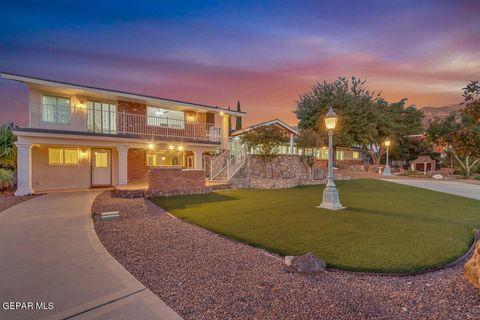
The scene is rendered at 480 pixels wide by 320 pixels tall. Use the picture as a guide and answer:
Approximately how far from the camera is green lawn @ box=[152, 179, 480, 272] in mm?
4285

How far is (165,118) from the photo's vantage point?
54.9 ft

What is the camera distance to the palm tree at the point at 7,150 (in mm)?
12984

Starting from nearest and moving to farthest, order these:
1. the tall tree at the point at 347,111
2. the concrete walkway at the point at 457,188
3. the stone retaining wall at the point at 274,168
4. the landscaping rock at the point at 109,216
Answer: the landscaping rock at the point at 109,216
the concrete walkway at the point at 457,188
the stone retaining wall at the point at 274,168
the tall tree at the point at 347,111

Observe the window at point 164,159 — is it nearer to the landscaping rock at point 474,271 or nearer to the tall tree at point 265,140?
the tall tree at point 265,140

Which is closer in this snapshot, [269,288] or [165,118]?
[269,288]

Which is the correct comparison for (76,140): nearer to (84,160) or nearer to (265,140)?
(84,160)

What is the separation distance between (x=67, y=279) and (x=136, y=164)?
44.3 ft

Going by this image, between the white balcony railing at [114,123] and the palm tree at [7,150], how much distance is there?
231 cm

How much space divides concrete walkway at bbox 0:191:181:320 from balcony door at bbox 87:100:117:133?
960 centimetres

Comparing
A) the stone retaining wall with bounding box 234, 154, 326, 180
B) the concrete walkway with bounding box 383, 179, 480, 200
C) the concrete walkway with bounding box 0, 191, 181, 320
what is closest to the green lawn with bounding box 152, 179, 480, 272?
the concrete walkway with bounding box 0, 191, 181, 320

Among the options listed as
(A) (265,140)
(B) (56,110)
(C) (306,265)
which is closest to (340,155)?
(A) (265,140)

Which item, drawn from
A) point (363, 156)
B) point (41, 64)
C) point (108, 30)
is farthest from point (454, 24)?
point (363, 156)

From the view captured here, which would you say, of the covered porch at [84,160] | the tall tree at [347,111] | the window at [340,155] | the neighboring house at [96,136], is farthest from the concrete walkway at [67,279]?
the window at [340,155]

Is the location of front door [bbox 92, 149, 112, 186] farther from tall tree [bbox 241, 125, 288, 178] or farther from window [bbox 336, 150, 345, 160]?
window [bbox 336, 150, 345, 160]
